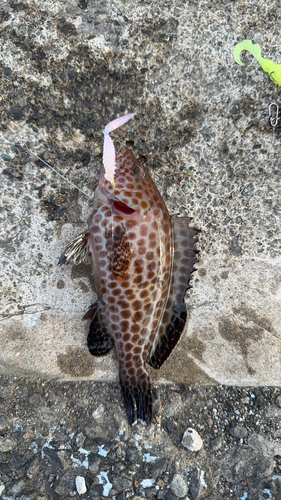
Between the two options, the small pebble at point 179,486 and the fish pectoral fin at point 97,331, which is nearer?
the small pebble at point 179,486

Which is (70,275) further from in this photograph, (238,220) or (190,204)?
(238,220)

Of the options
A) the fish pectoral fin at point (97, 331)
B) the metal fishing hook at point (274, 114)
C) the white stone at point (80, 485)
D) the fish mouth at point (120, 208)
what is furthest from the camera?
the metal fishing hook at point (274, 114)

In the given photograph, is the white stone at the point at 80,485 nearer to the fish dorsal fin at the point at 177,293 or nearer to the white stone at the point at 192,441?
the white stone at the point at 192,441

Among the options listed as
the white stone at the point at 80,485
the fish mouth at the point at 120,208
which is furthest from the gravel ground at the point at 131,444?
the fish mouth at the point at 120,208

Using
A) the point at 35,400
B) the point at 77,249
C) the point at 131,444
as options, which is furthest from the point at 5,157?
the point at 131,444

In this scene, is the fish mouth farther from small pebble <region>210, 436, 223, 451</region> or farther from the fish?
small pebble <region>210, 436, 223, 451</region>

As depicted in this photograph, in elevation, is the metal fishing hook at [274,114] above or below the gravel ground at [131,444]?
above
